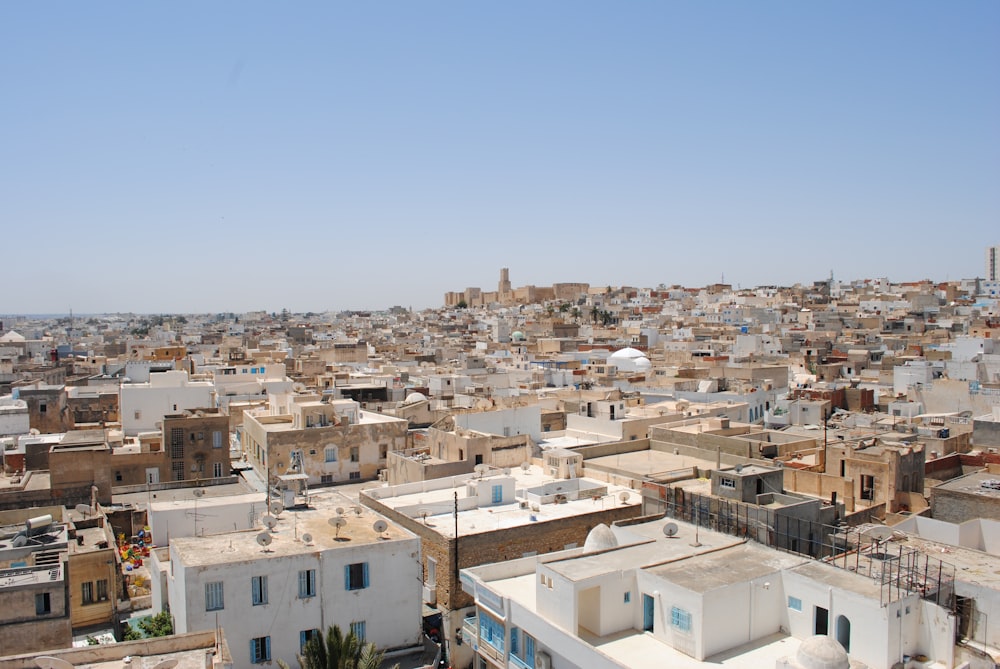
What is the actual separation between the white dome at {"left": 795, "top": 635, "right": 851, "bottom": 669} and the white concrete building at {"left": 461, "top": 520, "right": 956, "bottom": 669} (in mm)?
210

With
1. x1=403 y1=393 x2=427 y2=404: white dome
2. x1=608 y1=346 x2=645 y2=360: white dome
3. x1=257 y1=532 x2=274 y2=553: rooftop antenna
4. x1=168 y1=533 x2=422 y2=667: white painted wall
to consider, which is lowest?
x1=168 y1=533 x2=422 y2=667: white painted wall

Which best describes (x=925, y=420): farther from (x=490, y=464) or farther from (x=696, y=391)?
(x=490, y=464)

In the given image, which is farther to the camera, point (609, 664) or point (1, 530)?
point (1, 530)

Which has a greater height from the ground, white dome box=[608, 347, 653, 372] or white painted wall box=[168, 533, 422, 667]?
white dome box=[608, 347, 653, 372]

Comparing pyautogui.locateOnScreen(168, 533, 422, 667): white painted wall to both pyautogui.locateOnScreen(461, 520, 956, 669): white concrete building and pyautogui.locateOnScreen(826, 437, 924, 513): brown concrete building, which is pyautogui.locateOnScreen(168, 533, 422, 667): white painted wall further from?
pyautogui.locateOnScreen(826, 437, 924, 513): brown concrete building

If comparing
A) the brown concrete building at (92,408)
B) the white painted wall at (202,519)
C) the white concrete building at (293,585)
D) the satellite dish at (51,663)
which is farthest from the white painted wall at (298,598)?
the brown concrete building at (92,408)

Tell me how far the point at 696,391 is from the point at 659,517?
958 inches

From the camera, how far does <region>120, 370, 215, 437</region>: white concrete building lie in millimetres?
35438

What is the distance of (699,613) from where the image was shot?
13016 millimetres

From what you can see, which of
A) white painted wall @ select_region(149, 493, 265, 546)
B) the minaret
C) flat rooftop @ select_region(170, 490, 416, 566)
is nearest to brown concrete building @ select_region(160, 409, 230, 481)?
white painted wall @ select_region(149, 493, 265, 546)

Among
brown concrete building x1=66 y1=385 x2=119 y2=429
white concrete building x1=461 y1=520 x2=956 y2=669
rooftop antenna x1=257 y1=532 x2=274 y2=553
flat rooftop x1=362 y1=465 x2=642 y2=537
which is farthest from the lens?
brown concrete building x1=66 y1=385 x2=119 y2=429

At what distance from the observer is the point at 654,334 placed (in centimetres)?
8144

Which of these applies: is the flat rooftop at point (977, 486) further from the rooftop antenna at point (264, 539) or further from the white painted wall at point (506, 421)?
the rooftop antenna at point (264, 539)

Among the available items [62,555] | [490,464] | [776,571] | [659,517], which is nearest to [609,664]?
[776,571]
